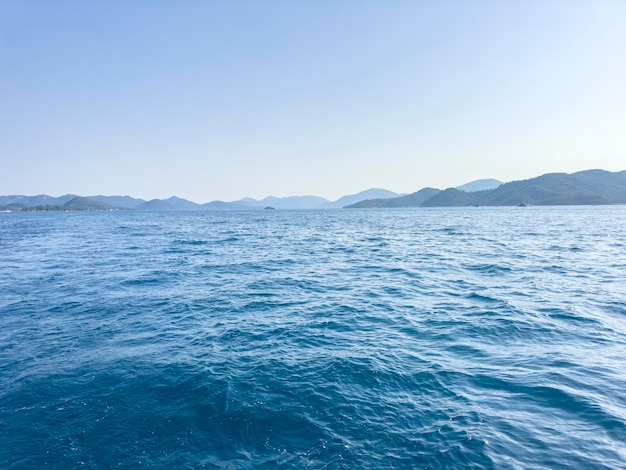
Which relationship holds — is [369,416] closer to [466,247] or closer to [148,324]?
[148,324]

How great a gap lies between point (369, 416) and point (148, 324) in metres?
12.7

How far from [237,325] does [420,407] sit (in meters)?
9.99

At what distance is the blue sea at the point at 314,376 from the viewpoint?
812 cm

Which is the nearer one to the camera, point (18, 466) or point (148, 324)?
point (18, 466)

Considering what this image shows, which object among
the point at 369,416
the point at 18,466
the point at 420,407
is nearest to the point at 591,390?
the point at 420,407

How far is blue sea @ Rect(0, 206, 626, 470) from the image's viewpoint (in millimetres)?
8125

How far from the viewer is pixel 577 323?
1672cm

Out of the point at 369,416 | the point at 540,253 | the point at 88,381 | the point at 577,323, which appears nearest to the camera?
the point at 369,416

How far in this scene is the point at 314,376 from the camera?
37.7 ft

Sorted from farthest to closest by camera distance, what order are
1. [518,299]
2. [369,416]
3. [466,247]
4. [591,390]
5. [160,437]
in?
[466,247] < [518,299] < [591,390] < [369,416] < [160,437]

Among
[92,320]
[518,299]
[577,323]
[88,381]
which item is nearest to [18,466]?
[88,381]

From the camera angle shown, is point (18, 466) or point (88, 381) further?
point (88, 381)

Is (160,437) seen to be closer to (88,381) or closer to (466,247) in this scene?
(88,381)

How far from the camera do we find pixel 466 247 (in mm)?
47875
